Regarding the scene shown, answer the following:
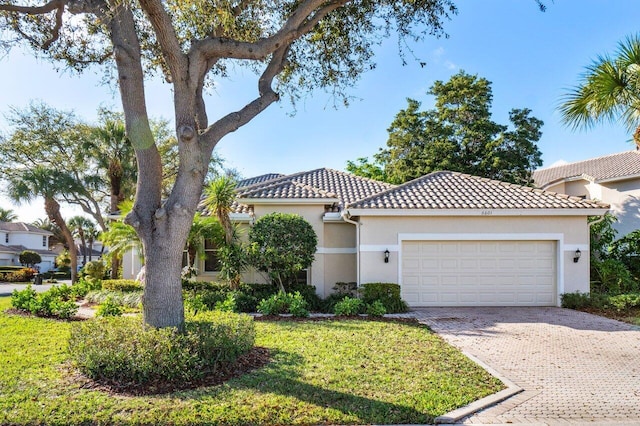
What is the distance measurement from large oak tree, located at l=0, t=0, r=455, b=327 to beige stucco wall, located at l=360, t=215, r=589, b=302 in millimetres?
5384

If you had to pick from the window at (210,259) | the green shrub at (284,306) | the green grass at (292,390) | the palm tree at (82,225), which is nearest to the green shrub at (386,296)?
the green shrub at (284,306)

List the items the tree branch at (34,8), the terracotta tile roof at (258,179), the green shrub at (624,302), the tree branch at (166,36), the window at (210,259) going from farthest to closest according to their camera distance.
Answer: the terracotta tile roof at (258,179), the window at (210,259), the green shrub at (624,302), the tree branch at (34,8), the tree branch at (166,36)

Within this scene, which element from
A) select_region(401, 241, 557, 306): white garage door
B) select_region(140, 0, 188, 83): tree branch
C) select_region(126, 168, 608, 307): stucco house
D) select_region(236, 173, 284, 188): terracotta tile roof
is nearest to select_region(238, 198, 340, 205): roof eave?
select_region(126, 168, 608, 307): stucco house

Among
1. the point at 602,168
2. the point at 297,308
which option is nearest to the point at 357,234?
the point at 297,308

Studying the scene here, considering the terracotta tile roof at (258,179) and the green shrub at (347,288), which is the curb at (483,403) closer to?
the green shrub at (347,288)

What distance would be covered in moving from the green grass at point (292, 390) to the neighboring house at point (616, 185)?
17721 mm

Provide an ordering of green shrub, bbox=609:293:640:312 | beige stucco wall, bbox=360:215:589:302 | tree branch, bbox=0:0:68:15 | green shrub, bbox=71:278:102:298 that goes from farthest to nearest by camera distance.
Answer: green shrub, bbox=71:278:102:298 → beige stucco wall, bbox=360:215:589:302 → green shrub, bbox=609:293:640:312 → tree branch, bbox=0:0:68:15

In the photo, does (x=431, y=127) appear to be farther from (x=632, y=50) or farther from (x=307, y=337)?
(x=307, y=337)

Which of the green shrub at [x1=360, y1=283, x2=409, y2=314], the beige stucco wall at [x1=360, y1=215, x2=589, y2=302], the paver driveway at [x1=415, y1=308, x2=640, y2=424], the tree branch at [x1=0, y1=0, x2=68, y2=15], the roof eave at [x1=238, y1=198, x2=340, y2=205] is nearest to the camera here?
Result: the paver driveway at [x1=415, y1=308, x2=640, y2=424]

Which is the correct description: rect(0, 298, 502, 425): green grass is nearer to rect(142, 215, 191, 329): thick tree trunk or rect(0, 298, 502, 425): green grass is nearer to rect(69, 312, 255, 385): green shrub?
rect(69, 312, 255, 385): green shrub

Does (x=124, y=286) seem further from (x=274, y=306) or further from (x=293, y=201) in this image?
(x=293, y=201)

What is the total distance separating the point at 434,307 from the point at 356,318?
342 cm

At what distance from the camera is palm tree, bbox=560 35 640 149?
31.5ft

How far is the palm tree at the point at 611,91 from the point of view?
9.60m
